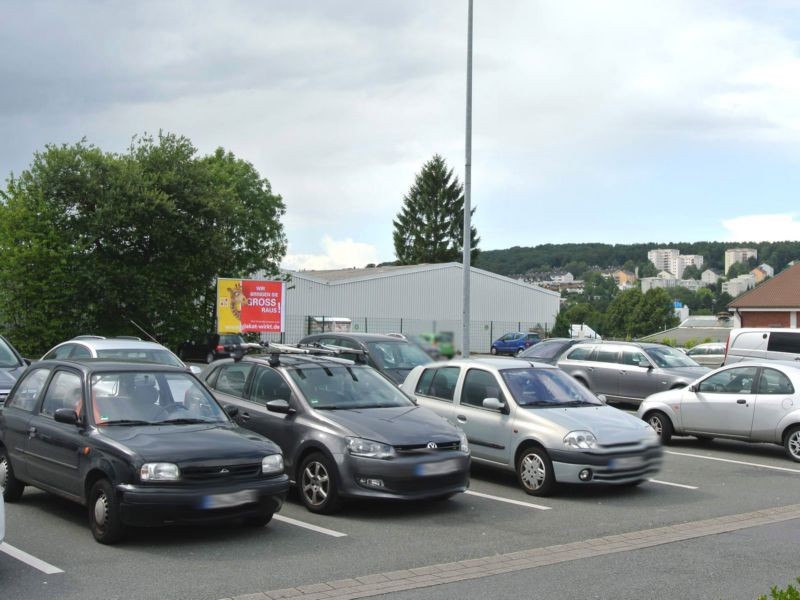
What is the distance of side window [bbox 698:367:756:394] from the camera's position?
547 inches

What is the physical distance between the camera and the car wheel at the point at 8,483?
8.95 metres

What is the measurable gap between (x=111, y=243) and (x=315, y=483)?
28.2 meters

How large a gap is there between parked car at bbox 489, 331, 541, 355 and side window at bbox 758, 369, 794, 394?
38.3 metres

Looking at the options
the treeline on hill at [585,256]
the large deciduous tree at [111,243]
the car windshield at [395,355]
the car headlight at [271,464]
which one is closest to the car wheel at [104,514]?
the car headlight at [271,464]

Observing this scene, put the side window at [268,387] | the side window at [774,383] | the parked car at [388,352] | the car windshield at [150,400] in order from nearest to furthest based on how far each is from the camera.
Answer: the car windshield at [150,400] → the side window at [268,387] → the side window at [774,383] → the parked car at [388,352]

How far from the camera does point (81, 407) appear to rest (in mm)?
8070

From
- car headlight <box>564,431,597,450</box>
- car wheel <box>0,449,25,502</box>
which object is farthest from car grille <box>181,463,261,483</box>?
car headlight <box>564,431,597,450</box>

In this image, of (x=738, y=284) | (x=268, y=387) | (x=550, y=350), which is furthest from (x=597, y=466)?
(x=738, y=284)

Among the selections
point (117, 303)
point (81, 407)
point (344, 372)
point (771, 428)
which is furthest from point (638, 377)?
point (117, 303)

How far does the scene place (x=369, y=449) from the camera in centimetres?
869

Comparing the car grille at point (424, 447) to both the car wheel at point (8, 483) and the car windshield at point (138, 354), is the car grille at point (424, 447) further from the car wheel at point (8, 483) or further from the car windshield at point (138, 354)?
the car windshield at point (138, 354)

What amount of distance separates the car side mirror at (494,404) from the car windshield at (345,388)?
1068 mm

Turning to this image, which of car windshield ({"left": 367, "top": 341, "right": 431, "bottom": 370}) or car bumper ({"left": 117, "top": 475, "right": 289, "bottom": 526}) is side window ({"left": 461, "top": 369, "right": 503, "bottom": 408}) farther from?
car bumper ({"left": 117, "top": 475, "right": 289, "bottom": 526})

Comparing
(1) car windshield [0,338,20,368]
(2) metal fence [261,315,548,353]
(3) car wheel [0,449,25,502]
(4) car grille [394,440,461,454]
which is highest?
(2) metal fence [261,315,548,353]
